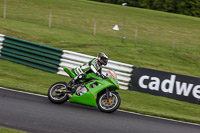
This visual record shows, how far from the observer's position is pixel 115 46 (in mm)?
20625

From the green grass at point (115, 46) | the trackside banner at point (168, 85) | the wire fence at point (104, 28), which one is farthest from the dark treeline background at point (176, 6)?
the trackside banner at point (168, 85)

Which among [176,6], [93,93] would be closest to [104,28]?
[93,93]

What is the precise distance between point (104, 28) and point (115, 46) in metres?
7.65

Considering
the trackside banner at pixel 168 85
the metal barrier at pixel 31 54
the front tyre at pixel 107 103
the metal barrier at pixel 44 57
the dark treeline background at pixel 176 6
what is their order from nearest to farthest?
the front tyre at pixel 107 103, the trackside banner at pixel 168 85, the metal barrier at pixel 44 57, the metal barrier at pixel 31 54, the dark treeline background at pixel 176 6

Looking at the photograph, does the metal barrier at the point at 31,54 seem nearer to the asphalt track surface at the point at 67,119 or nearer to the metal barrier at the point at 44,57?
the metal barrier at the point at 44,57

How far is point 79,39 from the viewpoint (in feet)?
70.1

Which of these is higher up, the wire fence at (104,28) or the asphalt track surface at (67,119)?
the wire fence at (104,28)

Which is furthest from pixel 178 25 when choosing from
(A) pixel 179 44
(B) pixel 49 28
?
(B) pixel 49 28

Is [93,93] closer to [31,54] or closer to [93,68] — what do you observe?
[93,68]

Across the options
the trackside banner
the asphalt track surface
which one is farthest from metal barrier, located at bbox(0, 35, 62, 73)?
the asphalt track surface

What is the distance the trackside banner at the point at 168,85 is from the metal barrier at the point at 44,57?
2.71ft

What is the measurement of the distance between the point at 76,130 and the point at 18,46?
8878mm

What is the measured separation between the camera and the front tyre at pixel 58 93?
10273 mm

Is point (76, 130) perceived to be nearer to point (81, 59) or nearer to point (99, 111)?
point (99, 111)
